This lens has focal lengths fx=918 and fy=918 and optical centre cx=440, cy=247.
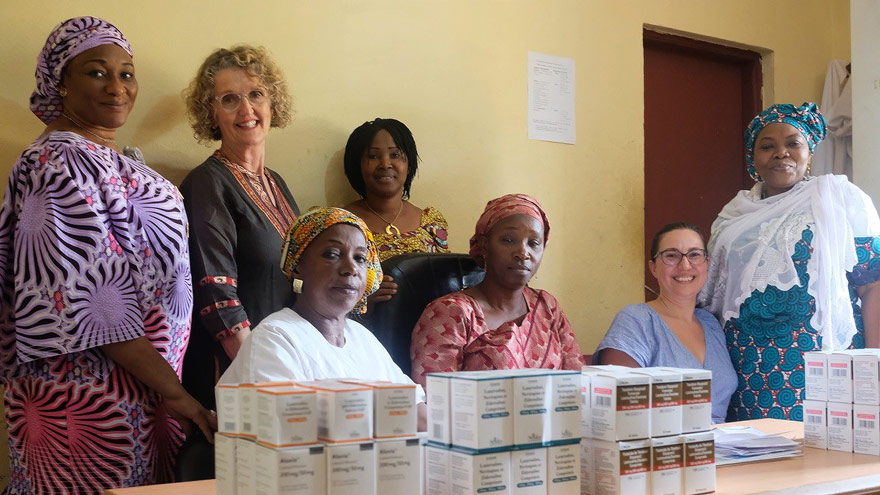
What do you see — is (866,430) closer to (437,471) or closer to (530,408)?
(530,408)

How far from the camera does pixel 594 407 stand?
1866 millimetres

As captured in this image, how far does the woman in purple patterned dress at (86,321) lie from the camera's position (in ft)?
7.99

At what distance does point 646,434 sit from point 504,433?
35 centimetres

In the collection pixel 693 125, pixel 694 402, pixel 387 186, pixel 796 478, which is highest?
pixel 693 125

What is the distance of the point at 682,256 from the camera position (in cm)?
366

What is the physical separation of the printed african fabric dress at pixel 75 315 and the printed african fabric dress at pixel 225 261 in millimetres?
298

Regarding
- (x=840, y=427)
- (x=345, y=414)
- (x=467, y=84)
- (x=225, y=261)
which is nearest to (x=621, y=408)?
(x=345, y=414)

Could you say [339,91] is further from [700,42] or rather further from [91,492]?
[700,42]

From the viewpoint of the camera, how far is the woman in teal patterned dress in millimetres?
3535

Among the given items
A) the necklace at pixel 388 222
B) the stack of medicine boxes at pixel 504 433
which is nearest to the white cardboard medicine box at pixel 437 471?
the stack of medicine boxes at pixel 504 433

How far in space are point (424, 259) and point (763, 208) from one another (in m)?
1.51

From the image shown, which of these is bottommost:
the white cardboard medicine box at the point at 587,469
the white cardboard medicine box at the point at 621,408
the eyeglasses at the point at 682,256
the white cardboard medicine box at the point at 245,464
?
the white cardboard medicine box at the point at 587,469

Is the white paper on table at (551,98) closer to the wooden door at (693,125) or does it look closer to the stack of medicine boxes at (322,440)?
the wooden door at (693,125)

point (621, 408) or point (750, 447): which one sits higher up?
point (621, 408)
